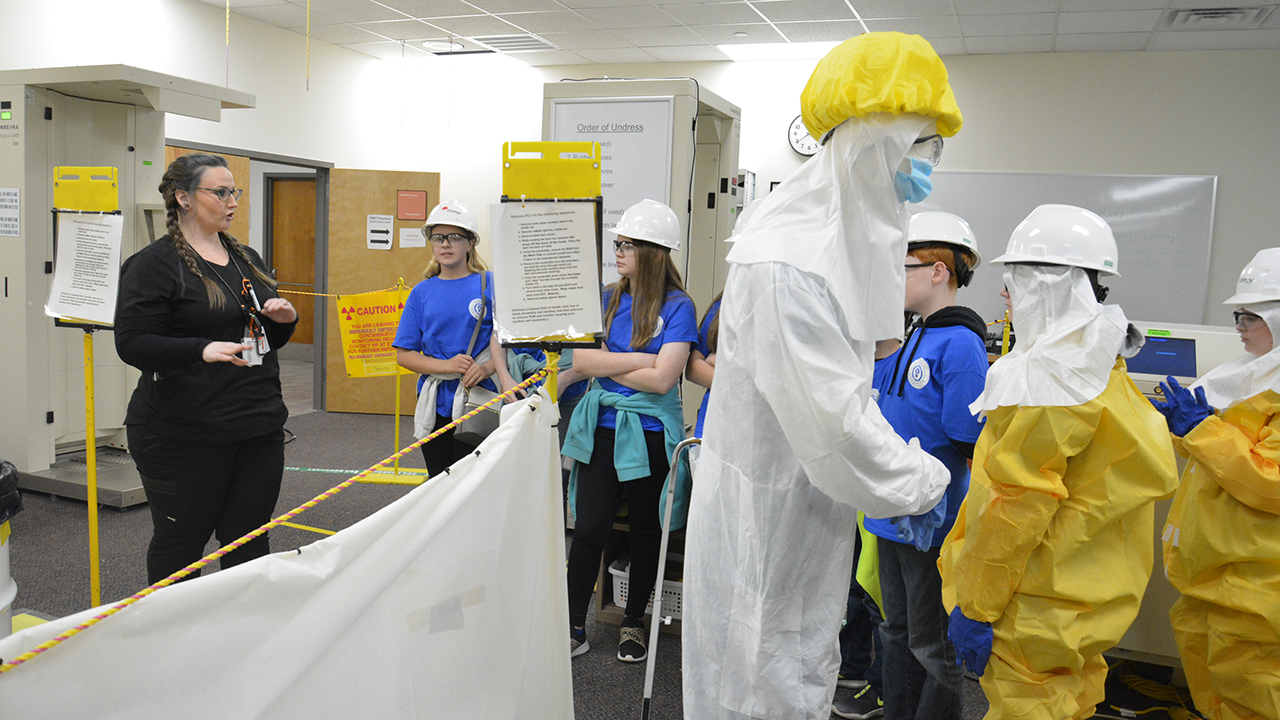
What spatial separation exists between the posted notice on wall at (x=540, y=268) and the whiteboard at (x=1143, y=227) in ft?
14.9

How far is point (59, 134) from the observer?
421 cm

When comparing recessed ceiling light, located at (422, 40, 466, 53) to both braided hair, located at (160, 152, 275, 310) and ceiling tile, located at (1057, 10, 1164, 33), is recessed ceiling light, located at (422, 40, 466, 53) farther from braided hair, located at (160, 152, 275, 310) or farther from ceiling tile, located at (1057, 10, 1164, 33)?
A: braided hair, located at (160, 152, 275, 310)

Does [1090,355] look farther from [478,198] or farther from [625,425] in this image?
[478,198]

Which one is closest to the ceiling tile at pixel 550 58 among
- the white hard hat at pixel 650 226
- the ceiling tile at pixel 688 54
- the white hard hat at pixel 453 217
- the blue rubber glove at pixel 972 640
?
the ceiling tile at pixel 688 54

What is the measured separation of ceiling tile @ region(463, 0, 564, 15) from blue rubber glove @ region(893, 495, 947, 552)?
16.1ft

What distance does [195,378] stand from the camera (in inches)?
86.2

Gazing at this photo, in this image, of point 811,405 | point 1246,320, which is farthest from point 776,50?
point 811,405

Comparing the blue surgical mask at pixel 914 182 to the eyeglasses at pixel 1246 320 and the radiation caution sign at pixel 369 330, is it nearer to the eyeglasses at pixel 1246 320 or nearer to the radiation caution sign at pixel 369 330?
the eyeglasses at pixel 1246 320

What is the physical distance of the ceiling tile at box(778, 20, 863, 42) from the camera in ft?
19.0

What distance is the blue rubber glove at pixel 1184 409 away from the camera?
2152 mm

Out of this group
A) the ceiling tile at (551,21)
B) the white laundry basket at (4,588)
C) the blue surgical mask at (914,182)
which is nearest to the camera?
the blue surgical mask at (914,182)

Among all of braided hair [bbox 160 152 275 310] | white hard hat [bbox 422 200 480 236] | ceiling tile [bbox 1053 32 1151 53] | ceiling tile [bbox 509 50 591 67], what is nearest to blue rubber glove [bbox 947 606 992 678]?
braided hair [bbox 160 152 275 310]

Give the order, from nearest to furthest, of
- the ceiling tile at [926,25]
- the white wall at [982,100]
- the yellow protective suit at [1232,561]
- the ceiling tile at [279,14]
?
the yellow protective suit at [1232,561], the ceiling tile at [926,25], the white wall at [982,100], the ceiling tile at [279,14]

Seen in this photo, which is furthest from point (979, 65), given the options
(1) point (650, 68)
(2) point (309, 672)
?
(2) point (309, 672)
